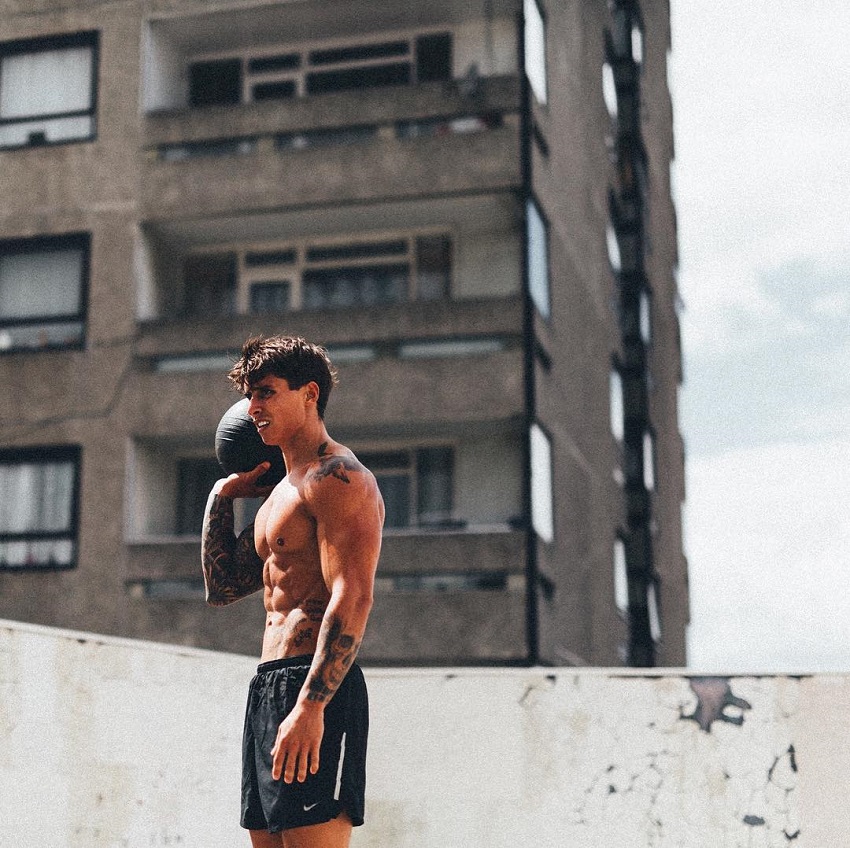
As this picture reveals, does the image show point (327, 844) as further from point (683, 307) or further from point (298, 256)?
point (683, 307)

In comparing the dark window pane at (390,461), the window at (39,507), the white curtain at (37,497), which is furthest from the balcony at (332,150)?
the white curtain at (37,497)

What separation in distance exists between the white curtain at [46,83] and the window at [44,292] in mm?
2286

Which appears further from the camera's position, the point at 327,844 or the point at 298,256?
the point at 298,256

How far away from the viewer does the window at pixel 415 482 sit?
951 inches

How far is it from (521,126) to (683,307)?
60.1 feet

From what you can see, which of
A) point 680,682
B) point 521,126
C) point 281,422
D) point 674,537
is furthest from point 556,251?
point 281,422

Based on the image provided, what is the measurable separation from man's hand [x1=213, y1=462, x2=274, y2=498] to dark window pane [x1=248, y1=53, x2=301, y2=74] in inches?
829

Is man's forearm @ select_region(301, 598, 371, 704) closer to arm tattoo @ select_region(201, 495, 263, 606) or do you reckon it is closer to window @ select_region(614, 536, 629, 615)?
arm tattoo @ select_region(201, 495, 263, 606)

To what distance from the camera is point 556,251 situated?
26.2 m

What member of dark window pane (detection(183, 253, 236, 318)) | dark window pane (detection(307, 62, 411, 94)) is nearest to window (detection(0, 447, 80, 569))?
dark window pane (detection(183, 253, 236, 318))

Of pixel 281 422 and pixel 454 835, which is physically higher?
pixel 281 422

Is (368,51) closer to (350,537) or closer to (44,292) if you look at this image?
(44,292)

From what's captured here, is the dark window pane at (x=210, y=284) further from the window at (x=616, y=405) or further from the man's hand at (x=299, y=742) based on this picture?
the man's hand at (x=299, y=742)

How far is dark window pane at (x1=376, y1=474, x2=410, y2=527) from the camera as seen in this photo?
24250mm
